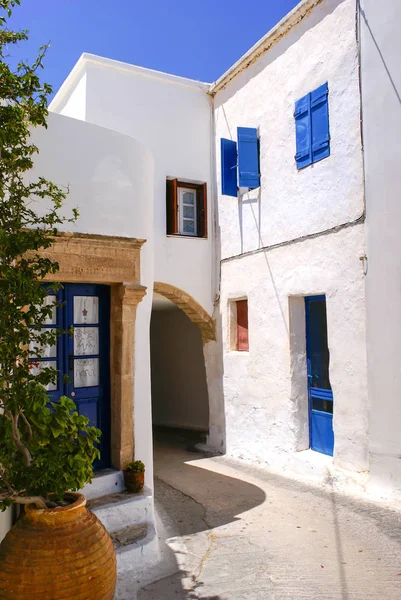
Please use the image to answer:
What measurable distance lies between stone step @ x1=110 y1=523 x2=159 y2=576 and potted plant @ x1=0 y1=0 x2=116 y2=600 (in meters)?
1.33

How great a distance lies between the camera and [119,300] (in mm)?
5281

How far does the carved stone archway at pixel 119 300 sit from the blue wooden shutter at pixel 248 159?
3360mm

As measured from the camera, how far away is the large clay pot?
293 centimetres

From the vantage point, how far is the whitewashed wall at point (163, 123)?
869 cm

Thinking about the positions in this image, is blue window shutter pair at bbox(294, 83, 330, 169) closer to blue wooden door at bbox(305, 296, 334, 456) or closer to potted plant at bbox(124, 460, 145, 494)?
blue wooden door at bbox(305, 296, 334, 456)

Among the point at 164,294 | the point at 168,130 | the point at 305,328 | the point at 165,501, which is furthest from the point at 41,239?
the point at 168,130

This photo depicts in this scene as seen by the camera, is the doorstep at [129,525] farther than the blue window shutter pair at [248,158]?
No

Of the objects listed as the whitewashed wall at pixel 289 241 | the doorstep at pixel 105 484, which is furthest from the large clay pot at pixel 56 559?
the whitewashed wall at pixel 289 241

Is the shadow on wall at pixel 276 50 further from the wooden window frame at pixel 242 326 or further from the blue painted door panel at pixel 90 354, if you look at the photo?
the blue painted door panel at pixel 90 354

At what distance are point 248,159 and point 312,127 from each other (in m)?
1.28

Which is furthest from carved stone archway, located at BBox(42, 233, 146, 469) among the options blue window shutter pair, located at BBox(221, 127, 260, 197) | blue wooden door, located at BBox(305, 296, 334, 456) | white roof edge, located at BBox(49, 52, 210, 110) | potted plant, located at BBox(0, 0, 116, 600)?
white roof edge, located at BBox(49, 52, 210, 110)

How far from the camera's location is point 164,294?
29.8ft

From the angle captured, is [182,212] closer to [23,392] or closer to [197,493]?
[197,493]

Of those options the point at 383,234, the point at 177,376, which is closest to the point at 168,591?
the point at 383,234
